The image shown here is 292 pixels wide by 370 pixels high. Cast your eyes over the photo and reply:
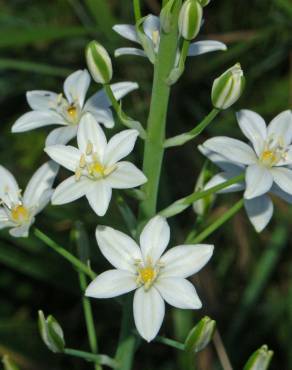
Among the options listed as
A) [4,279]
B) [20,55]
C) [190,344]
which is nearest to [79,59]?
[20,55]

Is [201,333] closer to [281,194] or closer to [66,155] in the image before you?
[281,194]

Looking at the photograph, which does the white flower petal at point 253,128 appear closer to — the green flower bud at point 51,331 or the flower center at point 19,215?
the flower center at point 19,215

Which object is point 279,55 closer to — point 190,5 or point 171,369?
point 171,369

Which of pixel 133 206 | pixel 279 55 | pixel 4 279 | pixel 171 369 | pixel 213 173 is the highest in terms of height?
pixel 279 55

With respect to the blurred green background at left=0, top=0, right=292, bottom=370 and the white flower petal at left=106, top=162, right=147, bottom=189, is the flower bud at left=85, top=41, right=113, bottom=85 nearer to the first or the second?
the white flower petal at left=106, top=162, right=147, bottom=189

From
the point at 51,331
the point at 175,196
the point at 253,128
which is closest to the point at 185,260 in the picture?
the point at 51,331

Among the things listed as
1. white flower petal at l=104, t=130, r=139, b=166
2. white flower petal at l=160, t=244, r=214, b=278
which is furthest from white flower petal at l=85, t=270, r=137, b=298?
white flower petal at l=104, t=130, r=139, b=166
